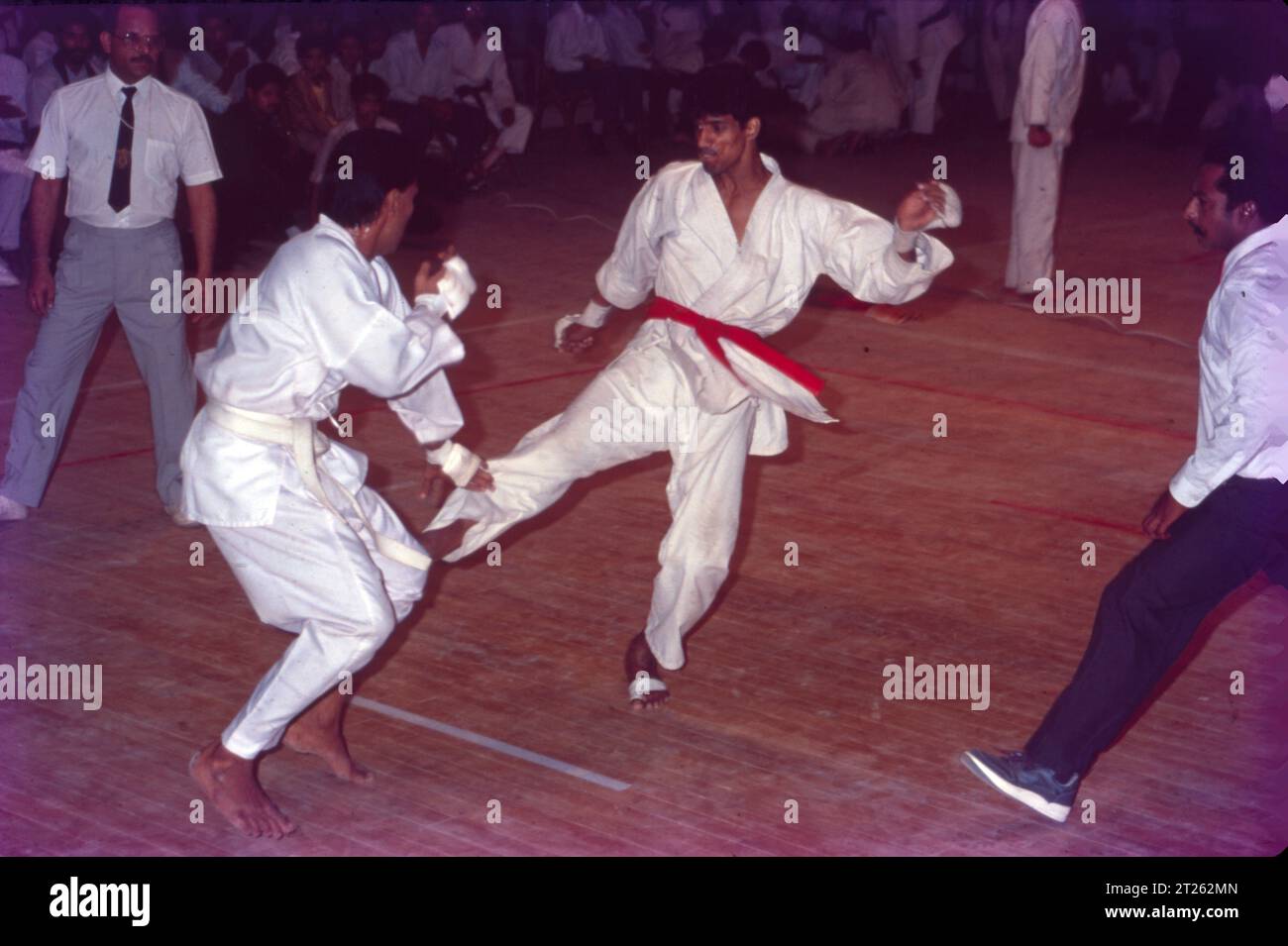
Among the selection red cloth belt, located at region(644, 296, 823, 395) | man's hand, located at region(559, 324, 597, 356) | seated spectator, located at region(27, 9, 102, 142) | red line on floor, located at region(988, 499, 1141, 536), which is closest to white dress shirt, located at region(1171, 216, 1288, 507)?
red cloth belt, located at region(644, 296, 823, 395)

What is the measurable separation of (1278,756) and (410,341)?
255 centimetres

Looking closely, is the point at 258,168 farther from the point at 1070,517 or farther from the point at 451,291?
the point at 451,291

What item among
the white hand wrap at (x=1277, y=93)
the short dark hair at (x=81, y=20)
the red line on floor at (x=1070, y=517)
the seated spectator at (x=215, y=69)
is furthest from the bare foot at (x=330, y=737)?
the short dark hair at (x=81, y=20)

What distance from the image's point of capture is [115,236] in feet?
19.2

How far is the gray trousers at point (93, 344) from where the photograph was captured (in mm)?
5867

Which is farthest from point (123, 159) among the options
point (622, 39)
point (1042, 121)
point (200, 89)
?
point (622, 39)

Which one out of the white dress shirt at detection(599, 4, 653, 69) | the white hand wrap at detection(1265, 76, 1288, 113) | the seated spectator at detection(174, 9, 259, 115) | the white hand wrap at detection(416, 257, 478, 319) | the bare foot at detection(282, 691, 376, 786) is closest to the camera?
the white hand wrap at detection(416, 257, 478, 319)

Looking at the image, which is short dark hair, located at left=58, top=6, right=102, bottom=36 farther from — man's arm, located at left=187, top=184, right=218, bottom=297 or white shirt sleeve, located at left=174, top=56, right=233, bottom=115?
man's arm, located at left=187, top=184, right=218, bottom=297

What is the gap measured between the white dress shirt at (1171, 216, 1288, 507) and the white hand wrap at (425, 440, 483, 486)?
1680 millimetres

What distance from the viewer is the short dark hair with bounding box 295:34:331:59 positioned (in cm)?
1280

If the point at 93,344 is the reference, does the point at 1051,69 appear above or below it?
above

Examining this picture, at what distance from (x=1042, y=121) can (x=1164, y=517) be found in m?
6.16

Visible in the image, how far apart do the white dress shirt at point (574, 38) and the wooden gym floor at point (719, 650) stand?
30.3 feet

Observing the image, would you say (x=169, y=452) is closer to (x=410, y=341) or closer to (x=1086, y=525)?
(x=410, y=341)
